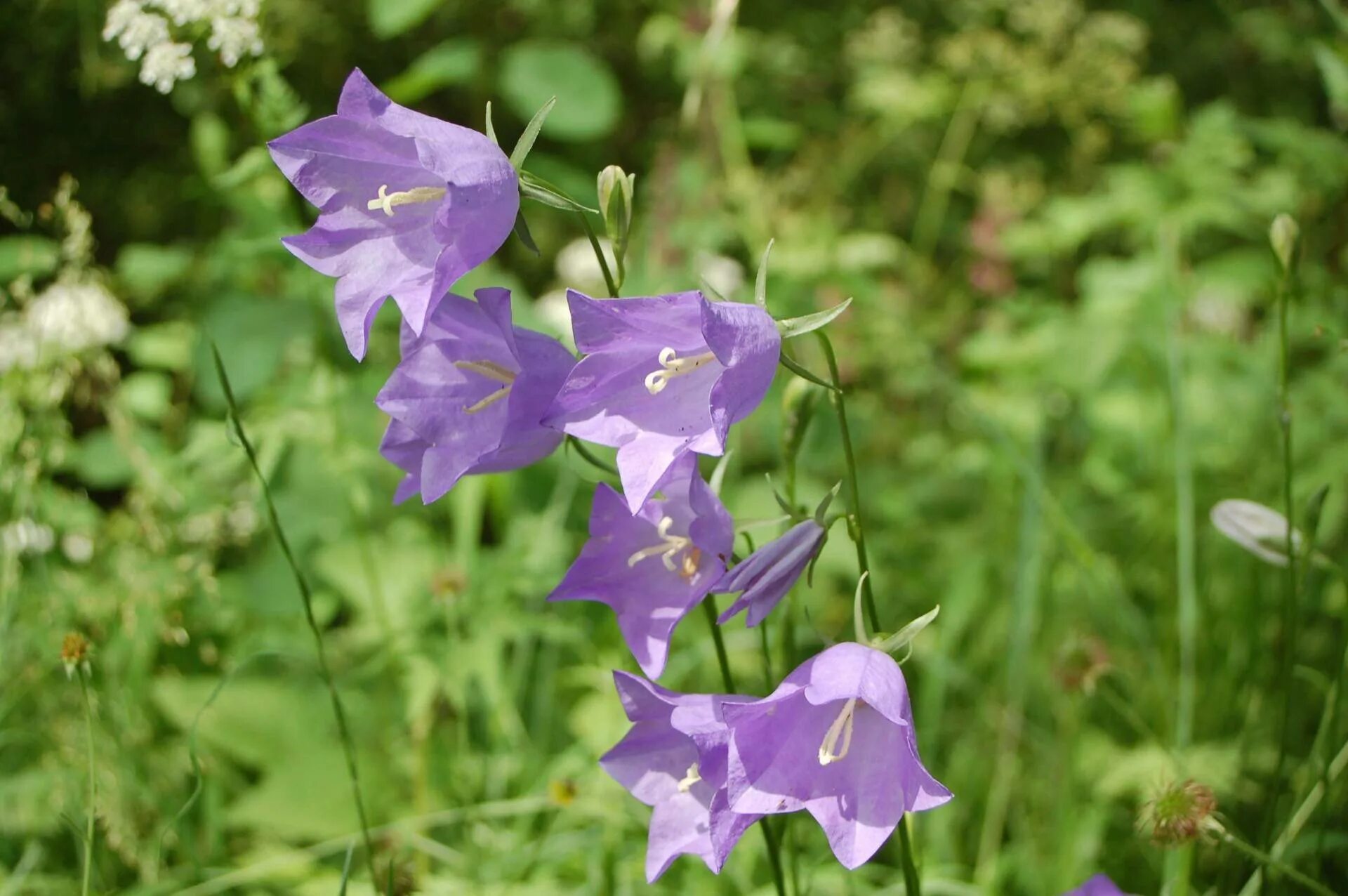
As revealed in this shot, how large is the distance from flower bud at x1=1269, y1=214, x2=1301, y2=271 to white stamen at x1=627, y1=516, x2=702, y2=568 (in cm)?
87

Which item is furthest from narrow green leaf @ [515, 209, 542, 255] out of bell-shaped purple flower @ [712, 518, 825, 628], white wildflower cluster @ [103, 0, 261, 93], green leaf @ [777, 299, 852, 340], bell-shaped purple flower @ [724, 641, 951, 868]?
white wildflower cluster @ [103, 0, 261, 93]

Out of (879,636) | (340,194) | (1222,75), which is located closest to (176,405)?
(340,194)

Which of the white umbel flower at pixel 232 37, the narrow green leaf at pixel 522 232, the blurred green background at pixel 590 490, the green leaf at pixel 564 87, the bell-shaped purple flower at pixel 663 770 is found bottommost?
the blurred green background at pixel 590 490

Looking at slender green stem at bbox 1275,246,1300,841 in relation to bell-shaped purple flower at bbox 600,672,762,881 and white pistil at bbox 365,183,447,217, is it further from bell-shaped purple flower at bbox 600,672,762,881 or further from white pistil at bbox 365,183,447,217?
white pistil at bbox 365,183,447,217

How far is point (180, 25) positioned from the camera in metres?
1.76

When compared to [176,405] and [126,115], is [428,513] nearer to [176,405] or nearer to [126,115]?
[176,405]

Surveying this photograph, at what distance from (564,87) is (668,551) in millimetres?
2757

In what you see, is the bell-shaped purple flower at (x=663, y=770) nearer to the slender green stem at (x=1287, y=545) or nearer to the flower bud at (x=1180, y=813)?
the flower bud at (x=1180, y=813)

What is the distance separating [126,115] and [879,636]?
4168mm

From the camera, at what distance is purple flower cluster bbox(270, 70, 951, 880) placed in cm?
113

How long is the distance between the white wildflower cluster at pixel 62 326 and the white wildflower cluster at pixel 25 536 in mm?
350

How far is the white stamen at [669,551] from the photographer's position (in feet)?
4.34

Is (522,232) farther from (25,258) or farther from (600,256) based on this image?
(25,258)

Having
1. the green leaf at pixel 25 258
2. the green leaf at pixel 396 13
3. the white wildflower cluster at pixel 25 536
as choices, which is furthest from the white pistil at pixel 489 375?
the green leaf at pixel 396 13
